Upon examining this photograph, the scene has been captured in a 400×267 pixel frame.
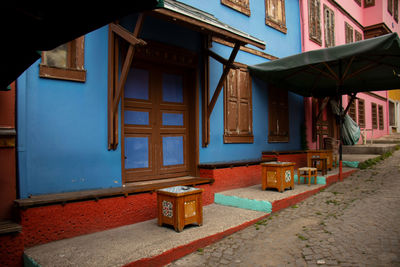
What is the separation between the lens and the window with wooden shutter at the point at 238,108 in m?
6.96

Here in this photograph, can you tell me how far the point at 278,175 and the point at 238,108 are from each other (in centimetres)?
222

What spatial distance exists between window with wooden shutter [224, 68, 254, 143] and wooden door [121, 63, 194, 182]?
111 cm

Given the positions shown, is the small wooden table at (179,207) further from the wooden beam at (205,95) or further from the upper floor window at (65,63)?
the wooden beam at (205,95)

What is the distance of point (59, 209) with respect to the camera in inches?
142

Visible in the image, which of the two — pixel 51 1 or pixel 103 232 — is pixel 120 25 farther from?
pixel 51 1

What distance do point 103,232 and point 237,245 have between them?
1804 millimetres

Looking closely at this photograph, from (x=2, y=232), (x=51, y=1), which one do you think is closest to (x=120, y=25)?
(x=2, y=232)

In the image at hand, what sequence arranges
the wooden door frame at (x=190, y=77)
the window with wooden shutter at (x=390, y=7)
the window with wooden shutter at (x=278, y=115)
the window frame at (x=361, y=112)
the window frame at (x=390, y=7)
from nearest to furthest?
the wooden door frame at (x=190, y=77) < the window with wooden shutter at (x=278, y=115) < the window frame at (x=361, y=112) < the window frame at (x=390, y=7) < the window with wooden shutter at (x=390, y=7)

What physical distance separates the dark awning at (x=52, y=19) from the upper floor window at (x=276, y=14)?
297 inches

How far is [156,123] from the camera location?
5.67 meters

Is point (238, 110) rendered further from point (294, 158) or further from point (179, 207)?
point (179, 207)

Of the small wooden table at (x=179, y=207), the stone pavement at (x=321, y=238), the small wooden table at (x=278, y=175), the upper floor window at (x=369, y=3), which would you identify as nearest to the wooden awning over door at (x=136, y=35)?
the small wooden table at (x=179, y=207)

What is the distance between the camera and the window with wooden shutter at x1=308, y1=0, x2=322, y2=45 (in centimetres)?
1034

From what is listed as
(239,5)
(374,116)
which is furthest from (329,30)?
(374,116)
